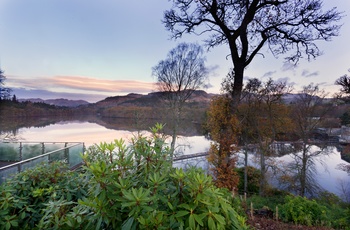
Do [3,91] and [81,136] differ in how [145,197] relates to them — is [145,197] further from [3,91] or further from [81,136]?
[81,136]

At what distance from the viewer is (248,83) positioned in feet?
51.4

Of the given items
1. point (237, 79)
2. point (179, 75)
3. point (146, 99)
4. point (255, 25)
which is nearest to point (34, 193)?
point (237, 79)

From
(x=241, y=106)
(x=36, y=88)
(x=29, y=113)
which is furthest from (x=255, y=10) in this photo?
(x=36, y=88)

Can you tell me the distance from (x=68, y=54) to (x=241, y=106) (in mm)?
13207

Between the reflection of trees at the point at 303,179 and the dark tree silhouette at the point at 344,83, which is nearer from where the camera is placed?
the dark tree silhouette at the point at 344,83

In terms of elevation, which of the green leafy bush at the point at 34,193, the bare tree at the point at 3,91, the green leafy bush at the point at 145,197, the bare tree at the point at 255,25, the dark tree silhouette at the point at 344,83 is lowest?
the green leafy bush at the point at 34,193

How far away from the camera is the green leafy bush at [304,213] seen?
5855 millimetres

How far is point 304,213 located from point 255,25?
7213 millimetres

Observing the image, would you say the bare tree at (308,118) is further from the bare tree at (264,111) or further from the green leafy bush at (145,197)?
the green leafy bush at (145,197)

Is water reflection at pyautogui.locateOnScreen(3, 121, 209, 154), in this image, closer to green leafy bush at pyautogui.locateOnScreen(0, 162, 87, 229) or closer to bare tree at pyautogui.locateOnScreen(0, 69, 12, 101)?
bare tree at pyautogui.locateOnScreen(0, 69, 12, 101)

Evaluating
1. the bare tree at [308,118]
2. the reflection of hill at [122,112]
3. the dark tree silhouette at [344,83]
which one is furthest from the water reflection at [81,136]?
the dark tree silhouette at [344,83]

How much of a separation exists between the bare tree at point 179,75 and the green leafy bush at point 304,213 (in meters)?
11.6

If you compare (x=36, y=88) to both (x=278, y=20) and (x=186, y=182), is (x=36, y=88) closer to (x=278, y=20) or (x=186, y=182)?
(x=278, y=20)

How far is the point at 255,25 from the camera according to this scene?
27.8 ft
